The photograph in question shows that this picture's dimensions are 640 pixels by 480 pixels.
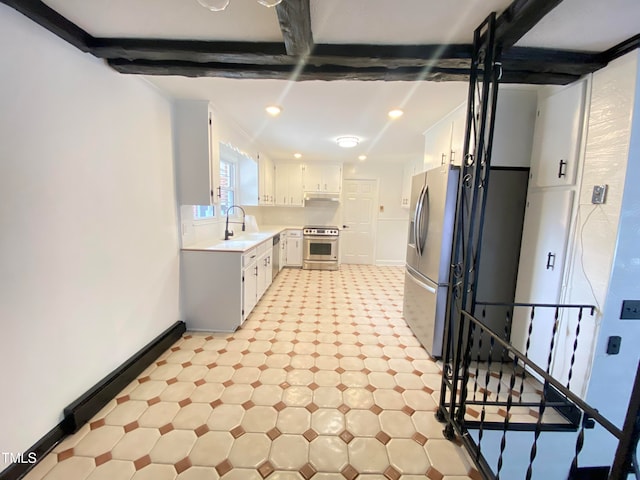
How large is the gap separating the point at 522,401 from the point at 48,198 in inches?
133

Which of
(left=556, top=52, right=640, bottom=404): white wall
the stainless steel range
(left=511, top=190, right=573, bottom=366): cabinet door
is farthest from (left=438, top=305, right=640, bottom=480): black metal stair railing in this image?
the stainless steel range

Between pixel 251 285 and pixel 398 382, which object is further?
pixel 251 285

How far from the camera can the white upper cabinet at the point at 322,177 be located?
5.97m

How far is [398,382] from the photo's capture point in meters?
2.21

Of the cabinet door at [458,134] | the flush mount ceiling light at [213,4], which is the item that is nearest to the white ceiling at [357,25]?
the cabinet door at [458,134]

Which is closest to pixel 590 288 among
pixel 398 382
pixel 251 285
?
pixel 398 382

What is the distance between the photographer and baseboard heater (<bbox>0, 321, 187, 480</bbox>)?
140cm

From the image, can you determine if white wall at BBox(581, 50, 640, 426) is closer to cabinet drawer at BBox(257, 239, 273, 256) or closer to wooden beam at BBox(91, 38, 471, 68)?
wooden beam at BBox(91, 38, 471, 68)

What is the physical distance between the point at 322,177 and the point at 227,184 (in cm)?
225

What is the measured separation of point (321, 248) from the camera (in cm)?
578

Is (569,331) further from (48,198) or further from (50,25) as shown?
(50,25)

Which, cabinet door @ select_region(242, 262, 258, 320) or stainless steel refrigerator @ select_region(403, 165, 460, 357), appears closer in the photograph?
stainless steel refrigerator @ select_region(403, 165, 460, 357)

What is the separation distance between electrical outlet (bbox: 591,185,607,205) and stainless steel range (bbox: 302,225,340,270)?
14.0 ft

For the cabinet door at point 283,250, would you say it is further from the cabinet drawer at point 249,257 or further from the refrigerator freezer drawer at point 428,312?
the refrigerator freezer drawer at point 428,312
